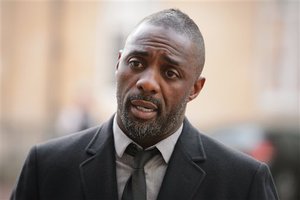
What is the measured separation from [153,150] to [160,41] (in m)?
0.49

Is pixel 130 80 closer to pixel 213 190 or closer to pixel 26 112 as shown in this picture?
pixel 213 190

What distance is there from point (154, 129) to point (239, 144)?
877 cm

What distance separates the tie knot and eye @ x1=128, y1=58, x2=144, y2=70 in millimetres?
355

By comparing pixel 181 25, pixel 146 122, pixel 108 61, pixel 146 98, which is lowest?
pixel 108 61

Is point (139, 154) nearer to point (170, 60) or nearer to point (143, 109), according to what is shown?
point (143, 109)

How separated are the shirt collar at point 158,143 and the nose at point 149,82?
0.29 meters

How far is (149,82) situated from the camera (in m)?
3.44

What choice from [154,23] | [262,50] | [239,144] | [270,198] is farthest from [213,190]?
[262,50]

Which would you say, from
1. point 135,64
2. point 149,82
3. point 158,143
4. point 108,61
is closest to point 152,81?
point 149,82

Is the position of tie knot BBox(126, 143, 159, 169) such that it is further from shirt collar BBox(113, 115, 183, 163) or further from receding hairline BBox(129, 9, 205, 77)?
receding hairline BBox(129, 9, 205, 77)

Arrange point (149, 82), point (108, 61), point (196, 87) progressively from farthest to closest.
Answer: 1. point (108, 61)
2. point (196, 87)
3. point (149, 82)

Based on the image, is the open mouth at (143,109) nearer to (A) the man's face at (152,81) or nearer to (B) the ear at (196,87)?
(A) the man's face at (152,81)

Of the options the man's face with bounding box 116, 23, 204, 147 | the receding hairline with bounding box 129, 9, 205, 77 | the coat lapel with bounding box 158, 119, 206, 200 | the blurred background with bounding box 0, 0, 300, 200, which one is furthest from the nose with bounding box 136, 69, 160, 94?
the blurred background with bounding box 0, 0, 300, 200

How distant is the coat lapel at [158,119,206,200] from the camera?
11.7 ft
